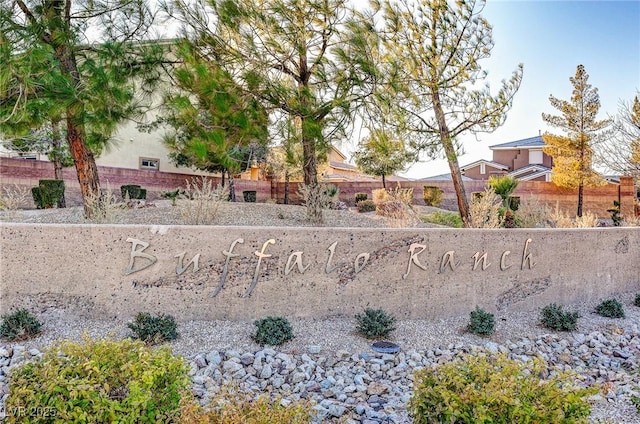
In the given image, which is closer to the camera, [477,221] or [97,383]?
[97,383]

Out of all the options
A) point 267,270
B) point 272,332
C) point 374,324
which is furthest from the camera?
point 267,270

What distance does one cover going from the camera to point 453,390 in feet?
7.36

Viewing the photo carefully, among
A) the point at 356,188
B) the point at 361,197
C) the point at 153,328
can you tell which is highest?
the point at 356,188

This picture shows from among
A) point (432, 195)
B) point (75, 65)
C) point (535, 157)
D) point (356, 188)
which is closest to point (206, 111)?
point (75, 65)

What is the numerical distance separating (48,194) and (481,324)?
37.9 feet

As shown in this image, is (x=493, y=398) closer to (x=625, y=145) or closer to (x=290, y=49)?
(x=290, y=49)

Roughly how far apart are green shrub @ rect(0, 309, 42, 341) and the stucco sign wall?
302 millimetres

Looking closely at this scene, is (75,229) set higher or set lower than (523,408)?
higher

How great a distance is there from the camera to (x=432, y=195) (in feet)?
60.5

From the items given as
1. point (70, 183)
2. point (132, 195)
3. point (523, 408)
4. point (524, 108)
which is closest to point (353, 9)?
point (524, 108)

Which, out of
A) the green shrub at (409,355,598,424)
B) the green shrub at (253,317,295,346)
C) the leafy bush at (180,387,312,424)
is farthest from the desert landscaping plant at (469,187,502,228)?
the leafy bush at (180,387,312,424)

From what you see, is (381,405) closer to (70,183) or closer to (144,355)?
(144,355)

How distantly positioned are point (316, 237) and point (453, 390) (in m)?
3.08

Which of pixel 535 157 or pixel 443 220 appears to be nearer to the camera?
pixel 443 220
